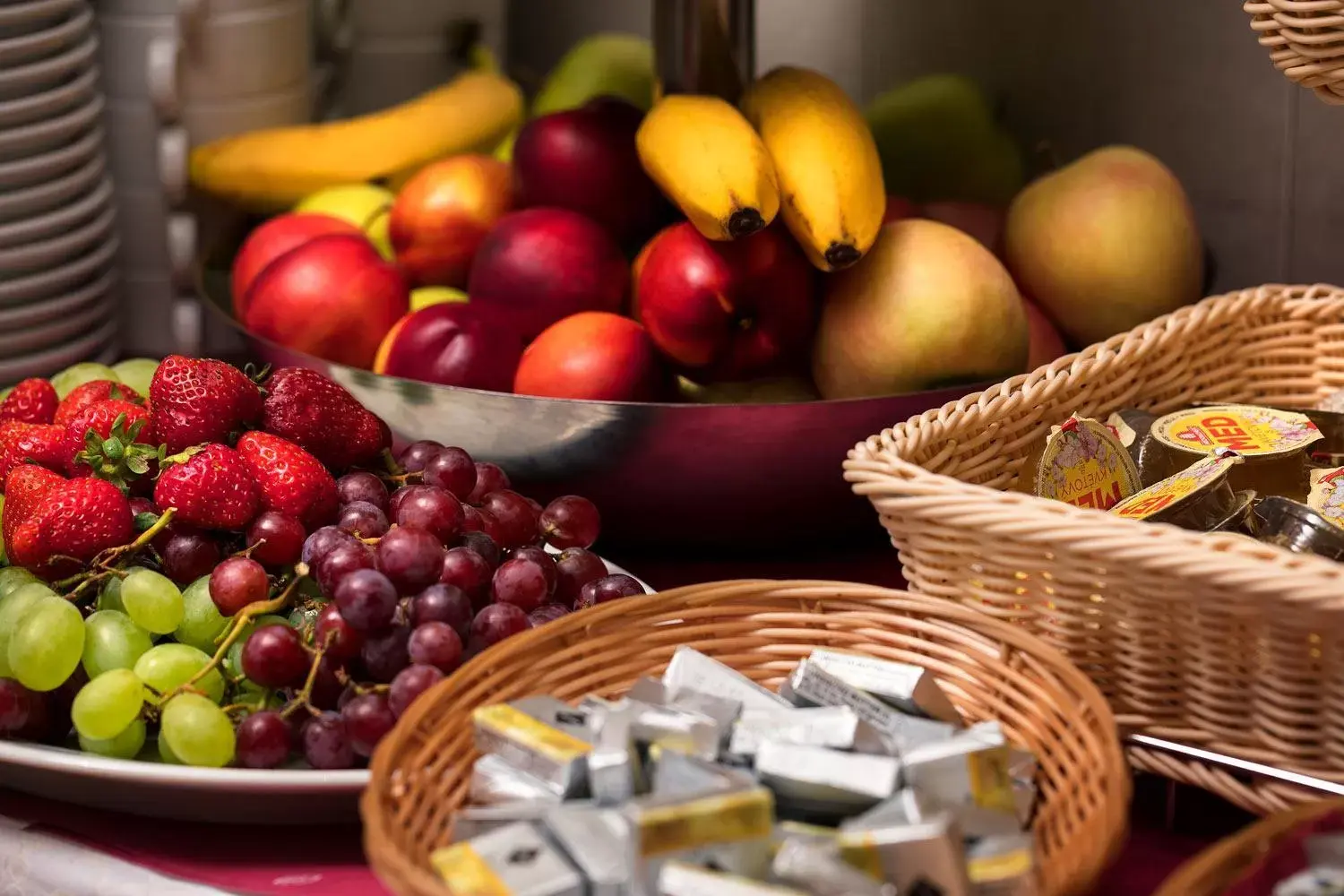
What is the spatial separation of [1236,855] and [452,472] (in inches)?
16.8

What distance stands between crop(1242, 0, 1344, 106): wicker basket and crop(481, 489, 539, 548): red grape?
409mm

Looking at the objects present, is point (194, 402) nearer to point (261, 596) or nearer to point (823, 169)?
point (261, 596)

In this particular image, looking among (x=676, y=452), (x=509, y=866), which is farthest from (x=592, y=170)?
(x=509, y=866)

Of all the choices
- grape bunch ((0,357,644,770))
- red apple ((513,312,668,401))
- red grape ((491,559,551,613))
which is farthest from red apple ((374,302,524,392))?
red grape ((491,559,551,613))

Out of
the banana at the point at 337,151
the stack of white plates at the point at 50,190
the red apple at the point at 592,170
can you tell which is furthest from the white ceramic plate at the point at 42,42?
the red apple at the point at 592,170

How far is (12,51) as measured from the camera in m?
1.02

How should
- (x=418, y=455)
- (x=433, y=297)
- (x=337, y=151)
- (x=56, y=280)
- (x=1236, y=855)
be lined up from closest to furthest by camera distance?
1. (x=1236, y=855)
2. (x=418, y=455)
3. (x=433, y=297)
4. (x=56, y=280)
5. (x=337, y=151)

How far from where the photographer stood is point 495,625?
0.65 metres

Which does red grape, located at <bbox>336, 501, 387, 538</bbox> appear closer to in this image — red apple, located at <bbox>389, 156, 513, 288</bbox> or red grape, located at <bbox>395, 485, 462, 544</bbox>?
red grape, located at <bbox>395, 485, 462, 544</bbox>

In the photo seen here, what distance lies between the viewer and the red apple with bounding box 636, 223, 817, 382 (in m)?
0.85

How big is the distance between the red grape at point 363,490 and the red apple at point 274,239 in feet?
1.12

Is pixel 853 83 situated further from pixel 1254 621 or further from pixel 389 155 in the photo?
pixel 1254 621

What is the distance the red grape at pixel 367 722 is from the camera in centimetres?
60

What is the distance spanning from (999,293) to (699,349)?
17cm
